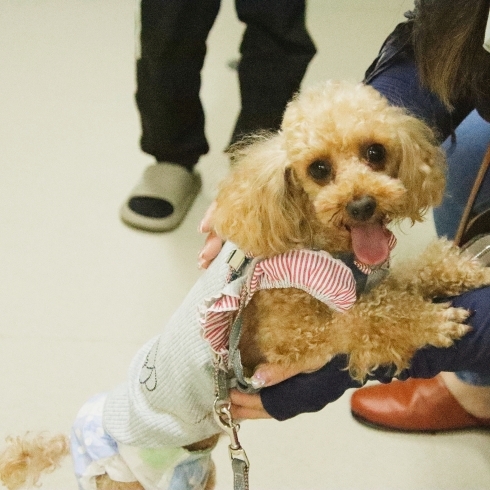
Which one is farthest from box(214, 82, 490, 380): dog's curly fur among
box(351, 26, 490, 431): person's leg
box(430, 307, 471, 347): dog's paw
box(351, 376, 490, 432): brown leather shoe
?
box(351, 376, 490, 432): brown leather shoe

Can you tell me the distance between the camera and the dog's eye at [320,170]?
743 millimetres

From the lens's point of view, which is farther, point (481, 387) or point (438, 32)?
point (481, 387)

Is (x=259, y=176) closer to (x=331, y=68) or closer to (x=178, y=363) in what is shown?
(x=178, y=363)

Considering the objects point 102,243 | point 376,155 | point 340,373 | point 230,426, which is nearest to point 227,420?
point 230,426

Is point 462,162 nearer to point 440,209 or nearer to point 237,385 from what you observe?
point 440,209

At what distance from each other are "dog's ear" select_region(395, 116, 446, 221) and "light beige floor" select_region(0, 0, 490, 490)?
18.5 inches

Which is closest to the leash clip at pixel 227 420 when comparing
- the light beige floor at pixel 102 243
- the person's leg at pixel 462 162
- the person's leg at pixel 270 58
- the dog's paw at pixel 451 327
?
the dog's paw at pixel 451 327

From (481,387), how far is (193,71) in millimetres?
1083

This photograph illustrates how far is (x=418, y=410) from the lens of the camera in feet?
3.76

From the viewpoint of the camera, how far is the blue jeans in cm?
100

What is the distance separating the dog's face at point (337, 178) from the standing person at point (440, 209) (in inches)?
5.7

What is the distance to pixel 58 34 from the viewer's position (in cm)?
240

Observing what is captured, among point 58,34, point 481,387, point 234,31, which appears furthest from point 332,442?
point 58,34

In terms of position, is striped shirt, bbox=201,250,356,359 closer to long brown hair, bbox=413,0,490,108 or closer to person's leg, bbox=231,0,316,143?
long brown hair, bbox=413,0,490,108
